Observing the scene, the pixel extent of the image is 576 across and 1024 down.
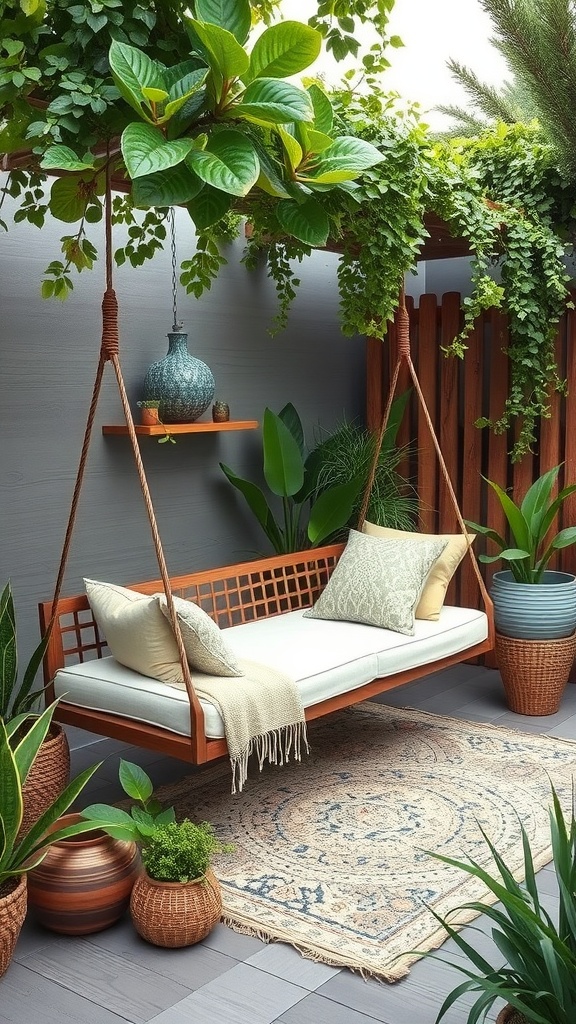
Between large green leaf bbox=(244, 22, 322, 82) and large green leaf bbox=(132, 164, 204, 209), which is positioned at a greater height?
large green leaf bbox=(244, 22, 322, 82)

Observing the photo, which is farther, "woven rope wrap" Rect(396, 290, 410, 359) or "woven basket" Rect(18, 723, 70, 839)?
"woven rope wrap" Rect(396, 290, 410, 359)

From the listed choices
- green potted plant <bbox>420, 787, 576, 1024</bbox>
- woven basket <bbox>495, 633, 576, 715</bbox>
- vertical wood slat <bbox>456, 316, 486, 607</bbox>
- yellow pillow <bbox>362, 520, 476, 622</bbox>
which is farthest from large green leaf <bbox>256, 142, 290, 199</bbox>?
vertical wood slat <bbox>456, 316, 486, 607</bbox>

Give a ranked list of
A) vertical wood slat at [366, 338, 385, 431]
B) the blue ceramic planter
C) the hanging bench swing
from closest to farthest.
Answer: the hanging bench swing < the blue ceramic planter < vertical wood slat at [366, 338, 385, 431]

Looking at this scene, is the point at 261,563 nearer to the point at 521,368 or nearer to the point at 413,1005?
the point at 521,368

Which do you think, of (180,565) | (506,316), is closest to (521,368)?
(506,316)

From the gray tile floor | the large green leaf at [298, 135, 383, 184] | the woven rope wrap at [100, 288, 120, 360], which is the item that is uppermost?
the large green leaf at [298, 135, 383, 184]

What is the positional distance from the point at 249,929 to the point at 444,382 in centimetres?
352

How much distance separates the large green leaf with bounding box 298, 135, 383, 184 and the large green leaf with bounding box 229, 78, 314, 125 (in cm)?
28

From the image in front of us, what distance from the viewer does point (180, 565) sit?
488 cm

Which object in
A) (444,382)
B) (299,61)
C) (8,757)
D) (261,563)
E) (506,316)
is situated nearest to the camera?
(299,61)

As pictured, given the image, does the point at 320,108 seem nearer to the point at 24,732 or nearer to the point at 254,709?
the point at 254,709

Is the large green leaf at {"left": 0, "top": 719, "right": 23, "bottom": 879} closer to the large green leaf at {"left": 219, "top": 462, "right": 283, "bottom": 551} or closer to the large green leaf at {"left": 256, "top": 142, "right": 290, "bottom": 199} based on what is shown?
the large green leaf at {"left": 256, "top": 142, "right": 290, "bottom": 199}

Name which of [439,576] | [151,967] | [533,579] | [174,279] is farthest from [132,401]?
[151,967]

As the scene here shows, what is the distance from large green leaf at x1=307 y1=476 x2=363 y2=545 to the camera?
5.02 metres
